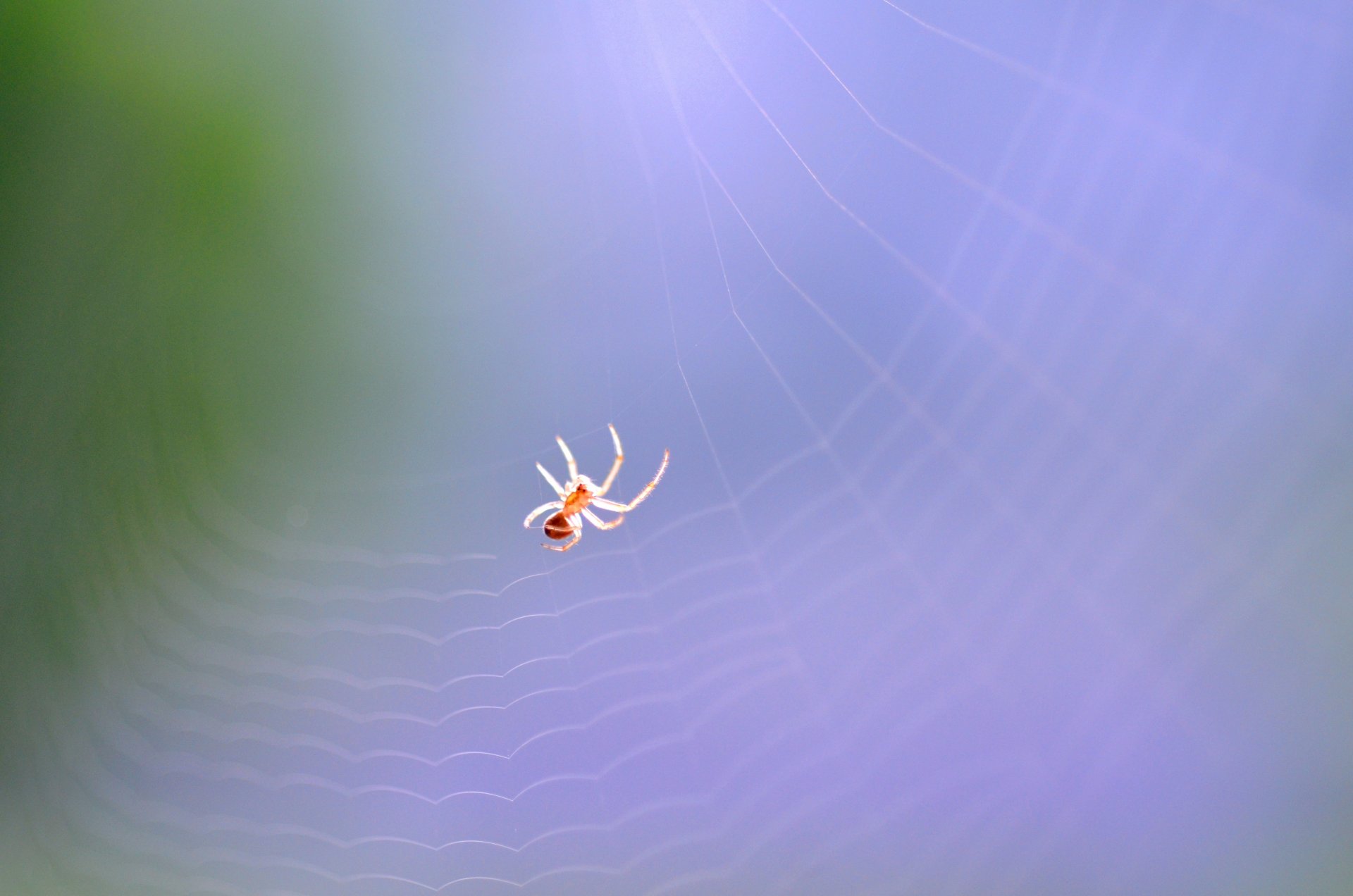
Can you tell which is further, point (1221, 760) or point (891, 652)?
point (891, 652)

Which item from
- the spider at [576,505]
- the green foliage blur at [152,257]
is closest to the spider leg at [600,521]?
the spider at [576,505]

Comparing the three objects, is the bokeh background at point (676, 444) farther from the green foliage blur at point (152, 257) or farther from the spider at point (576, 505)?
the spider at point (576, 505)

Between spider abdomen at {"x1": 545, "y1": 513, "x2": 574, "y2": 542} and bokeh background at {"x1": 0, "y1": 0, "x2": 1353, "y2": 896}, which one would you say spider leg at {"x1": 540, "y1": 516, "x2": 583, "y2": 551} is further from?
bokeh background at {"x1": 0, "y1": 0, "x2": 1353, "y2": 896}

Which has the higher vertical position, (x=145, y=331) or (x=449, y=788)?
(x=145, y=331)

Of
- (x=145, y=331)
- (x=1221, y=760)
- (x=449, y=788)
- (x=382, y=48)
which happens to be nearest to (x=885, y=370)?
(x=1221, y=760)

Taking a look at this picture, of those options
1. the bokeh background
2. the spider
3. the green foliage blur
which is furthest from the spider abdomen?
the green foliage blur

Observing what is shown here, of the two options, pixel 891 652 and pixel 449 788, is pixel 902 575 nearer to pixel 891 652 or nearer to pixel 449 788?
pixel 891 652
